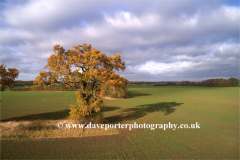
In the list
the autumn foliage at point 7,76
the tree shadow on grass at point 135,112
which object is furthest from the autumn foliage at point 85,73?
the tree shadow on grass at point 135,112

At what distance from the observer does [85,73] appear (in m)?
13.1

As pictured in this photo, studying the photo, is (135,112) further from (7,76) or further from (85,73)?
(7,76)

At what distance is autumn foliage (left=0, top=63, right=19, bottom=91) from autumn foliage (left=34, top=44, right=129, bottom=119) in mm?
2860

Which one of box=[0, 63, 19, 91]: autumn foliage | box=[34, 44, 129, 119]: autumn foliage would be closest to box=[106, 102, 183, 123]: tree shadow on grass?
box=[34, 44, 129, 119]: autumn foliage

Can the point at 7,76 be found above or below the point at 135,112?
Result: above

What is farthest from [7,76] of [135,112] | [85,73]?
[135,112]

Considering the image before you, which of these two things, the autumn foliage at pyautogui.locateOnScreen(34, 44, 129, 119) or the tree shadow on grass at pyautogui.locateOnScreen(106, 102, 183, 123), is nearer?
the autumn foliage at pyautogui.locateOnScreen(34, 44, 129, 119)

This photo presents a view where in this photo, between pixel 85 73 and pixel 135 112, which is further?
pixel 135 112

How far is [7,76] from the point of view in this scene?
13766 millimetres

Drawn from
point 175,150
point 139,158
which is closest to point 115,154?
point 139,158

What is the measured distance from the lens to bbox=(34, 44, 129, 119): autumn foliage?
13.2 metres

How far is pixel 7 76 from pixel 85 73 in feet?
27.1

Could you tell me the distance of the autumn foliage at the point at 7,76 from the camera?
44.3 ft

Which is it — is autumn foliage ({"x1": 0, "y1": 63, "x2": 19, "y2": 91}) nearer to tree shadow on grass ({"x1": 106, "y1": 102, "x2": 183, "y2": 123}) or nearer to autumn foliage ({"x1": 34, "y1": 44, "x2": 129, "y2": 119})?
autumn foliage ({"x1": 34, "y1": 44, "x2": 129, "y2": 119})
